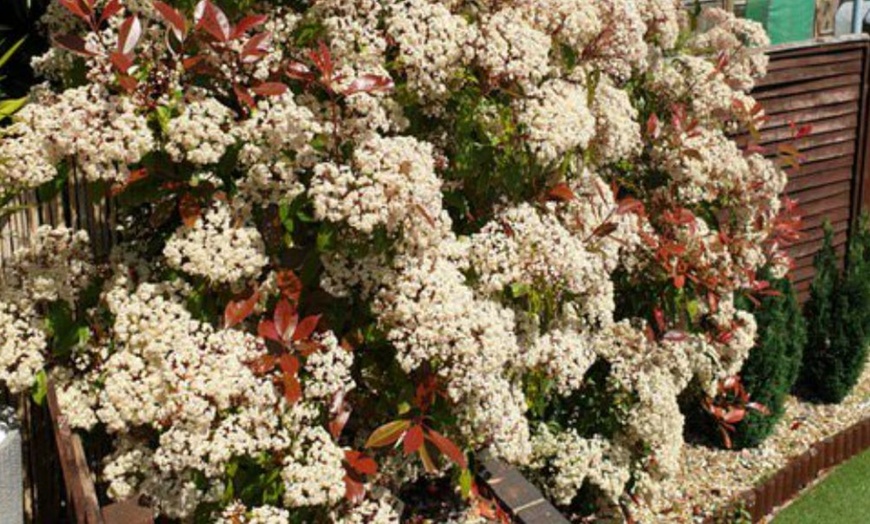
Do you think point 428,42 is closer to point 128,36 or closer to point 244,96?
point 244,96

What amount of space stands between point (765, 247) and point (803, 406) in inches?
60.5

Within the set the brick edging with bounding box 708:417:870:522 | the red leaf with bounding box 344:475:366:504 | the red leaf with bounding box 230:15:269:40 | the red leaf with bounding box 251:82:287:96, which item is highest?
the red leaf with bounding box 230:15:269:40

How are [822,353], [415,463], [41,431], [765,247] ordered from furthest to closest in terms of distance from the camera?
1. [822,353]
2. [765,247]
3. [41,431]
4. [415,463]

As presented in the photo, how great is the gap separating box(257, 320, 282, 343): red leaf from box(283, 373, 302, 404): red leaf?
109mm

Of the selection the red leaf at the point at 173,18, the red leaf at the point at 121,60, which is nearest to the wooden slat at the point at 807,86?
the red leaf at the point at 173,18

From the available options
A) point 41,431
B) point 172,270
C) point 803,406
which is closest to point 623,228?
point 172,270

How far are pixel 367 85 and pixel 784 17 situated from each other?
7373mm

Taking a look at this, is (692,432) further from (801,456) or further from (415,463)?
(415,463)

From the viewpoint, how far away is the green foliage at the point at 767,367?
17.9ft

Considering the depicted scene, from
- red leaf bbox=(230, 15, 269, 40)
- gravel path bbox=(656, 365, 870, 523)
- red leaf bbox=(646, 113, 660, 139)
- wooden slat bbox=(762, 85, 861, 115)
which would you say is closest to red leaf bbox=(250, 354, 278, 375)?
red leaf bbox=(230, 15, 269, 40)

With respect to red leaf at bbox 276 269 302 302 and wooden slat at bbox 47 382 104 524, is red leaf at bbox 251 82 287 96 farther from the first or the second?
wooden slat at bbox 47 382 104 524

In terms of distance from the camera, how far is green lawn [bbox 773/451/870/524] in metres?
5.16

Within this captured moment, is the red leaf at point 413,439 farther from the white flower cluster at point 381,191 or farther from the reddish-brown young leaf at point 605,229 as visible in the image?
the reddish-brown young leaf at point 605,229

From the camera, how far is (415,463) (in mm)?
3059
